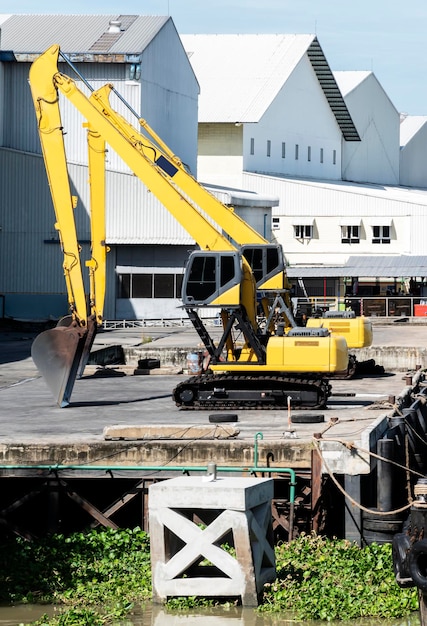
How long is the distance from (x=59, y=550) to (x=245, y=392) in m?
8.52

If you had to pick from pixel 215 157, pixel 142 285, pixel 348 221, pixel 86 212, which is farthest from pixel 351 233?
pixel 86 212

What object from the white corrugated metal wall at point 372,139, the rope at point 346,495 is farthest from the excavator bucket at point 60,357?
the white corrugated metal wall at point 372,139

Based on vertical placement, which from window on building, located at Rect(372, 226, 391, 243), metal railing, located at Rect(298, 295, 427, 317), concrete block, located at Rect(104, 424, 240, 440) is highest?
window on building, located at Rect(372, 226, 391, 243)

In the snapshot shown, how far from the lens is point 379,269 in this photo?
208ft

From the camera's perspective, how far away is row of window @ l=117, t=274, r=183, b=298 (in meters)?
56.8

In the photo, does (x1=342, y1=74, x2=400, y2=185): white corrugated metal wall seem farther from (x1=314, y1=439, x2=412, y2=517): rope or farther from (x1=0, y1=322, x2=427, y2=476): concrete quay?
(x1=314, y1=439, x2=412, y2=517): rope

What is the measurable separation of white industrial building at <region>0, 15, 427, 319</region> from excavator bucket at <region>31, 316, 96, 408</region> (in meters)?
31.6

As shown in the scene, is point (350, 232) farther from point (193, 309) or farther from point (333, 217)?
point (193, 309)

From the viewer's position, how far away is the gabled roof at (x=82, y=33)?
196ft

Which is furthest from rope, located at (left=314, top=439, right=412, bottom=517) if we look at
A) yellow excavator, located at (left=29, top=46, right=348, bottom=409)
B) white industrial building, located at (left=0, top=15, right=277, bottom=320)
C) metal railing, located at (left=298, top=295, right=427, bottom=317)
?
metal railing, located at (left=298, top=295, right=427, bottom=317)

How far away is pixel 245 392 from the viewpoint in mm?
24656

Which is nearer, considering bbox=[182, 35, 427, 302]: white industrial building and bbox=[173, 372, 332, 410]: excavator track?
bbox=[173, 372, 332, 410]: excavator track

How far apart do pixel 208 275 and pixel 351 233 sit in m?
50.5

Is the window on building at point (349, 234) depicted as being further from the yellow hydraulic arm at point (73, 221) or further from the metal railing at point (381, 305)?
the yellow hydraulic arm at point (73, 221)
